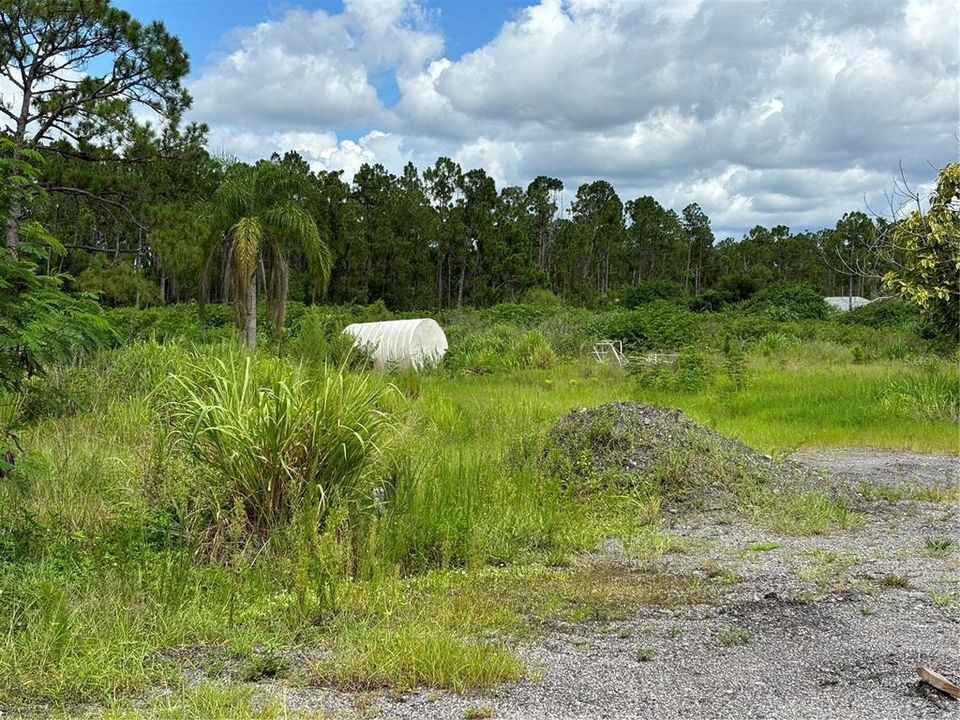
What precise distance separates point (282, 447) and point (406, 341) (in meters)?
16.1

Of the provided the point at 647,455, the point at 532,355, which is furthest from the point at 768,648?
the point at 532,355

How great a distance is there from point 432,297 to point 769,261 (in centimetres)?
4096

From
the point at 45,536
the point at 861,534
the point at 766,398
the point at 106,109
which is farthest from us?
the point at 106,109

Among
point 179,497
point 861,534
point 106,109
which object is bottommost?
point 861,534

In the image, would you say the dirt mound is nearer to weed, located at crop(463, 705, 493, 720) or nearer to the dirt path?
the dirt path

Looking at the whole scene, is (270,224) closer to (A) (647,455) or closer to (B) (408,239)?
(A) (647,455)

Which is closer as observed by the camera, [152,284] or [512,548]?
[512,548]

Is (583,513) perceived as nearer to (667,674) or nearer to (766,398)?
(667,674)

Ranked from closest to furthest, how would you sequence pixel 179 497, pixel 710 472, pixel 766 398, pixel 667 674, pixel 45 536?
pixel 667 674, pixel 45 536, pixel 179 497, pixel 710 472, pixel 766 398

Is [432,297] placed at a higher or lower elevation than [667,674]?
higher

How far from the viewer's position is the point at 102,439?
8.27 metres

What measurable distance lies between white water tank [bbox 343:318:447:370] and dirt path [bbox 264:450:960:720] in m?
15.1

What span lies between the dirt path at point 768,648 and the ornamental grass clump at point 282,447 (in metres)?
1.85

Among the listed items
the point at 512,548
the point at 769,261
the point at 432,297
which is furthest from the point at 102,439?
the point at 769,261
